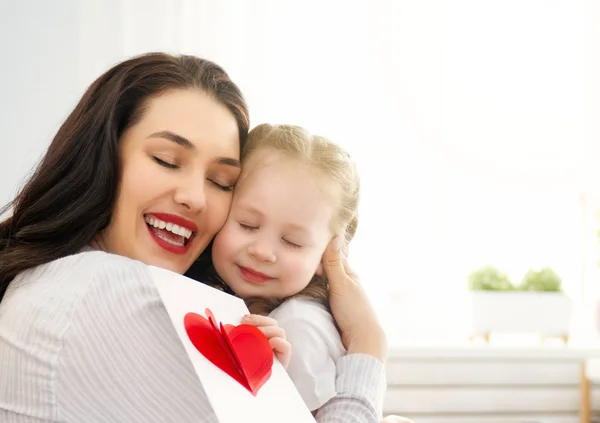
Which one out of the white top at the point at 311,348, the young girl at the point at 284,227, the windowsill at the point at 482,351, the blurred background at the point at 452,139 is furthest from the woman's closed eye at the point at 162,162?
the windowsill at the point at 482,351

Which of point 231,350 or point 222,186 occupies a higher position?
point 222,186

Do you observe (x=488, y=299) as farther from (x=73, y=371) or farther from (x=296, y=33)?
(x=73, y=371)

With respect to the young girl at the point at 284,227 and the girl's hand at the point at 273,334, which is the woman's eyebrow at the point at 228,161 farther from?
the girl's hand at the point at 273,334

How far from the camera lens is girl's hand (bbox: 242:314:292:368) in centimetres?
99

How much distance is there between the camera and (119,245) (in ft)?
4.09

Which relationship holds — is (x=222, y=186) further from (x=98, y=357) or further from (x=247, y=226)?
(x=98, y=357)

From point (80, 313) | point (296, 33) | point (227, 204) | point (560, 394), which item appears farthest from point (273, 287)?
point (560, 394)

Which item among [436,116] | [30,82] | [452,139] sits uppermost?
[30,82]

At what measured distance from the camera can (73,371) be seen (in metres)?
0.94

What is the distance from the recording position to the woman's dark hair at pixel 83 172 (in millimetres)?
1214

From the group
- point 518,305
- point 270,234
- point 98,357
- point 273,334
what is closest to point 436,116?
point 518,305

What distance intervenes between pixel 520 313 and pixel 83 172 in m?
3.58

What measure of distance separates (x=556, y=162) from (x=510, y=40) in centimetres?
81

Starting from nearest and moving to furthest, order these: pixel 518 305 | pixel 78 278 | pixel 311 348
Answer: pixel 78 278
pixel 311 348
pixel 518 305
